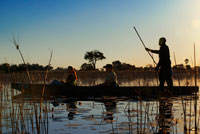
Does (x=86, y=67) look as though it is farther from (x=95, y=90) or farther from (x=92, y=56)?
(x=95, y=90)

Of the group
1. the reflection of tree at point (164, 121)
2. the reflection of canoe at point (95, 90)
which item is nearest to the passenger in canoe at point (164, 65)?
the reflection of canoe at point (95, 90)

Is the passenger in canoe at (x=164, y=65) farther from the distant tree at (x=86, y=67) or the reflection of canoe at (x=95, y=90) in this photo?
the distant tree at (x=86, y=67)

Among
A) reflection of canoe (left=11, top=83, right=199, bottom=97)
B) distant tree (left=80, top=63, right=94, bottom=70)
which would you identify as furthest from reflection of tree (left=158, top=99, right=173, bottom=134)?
distant tree (left=80, top=63, right=94, bottom=70)

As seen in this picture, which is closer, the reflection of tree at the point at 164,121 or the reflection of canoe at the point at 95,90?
the reflection of tree at the point at 164,121

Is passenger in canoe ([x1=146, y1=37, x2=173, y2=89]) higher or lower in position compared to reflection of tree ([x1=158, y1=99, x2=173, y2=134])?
higher

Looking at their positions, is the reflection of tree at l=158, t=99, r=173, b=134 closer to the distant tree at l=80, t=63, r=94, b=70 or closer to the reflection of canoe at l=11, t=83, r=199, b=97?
the reflection of canoe at l=11, t=83, r=199, b=97

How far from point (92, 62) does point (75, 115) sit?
236 ft

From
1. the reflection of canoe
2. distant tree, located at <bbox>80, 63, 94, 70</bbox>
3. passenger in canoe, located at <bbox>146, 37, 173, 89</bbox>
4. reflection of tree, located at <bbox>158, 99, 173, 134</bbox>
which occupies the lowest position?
reflection of tree, located at <bbox>158, 99, 173, 134</bbox>

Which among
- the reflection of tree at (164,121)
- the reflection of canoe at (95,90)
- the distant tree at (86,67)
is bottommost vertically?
the reflection of tree at (164,121)

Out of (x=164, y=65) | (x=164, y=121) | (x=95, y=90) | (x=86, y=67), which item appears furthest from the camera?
(x=86, y=67)

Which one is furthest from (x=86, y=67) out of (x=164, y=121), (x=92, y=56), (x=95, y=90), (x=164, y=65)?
(x=164, y=121)

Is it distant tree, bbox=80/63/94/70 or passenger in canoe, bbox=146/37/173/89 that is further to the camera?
distant tree, bbox=80/63/94/70

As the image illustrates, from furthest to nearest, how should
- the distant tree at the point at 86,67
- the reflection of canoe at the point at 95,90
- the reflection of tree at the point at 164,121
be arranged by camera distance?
the distant tree at the point at 86,67, the reflection of canoe at the point at 95,90, the reflection of tree at the point at 164,121

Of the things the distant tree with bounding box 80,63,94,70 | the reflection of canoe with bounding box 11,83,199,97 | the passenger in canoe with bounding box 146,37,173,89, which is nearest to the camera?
the passenger in canoe with bounding box 146,37,173,89
